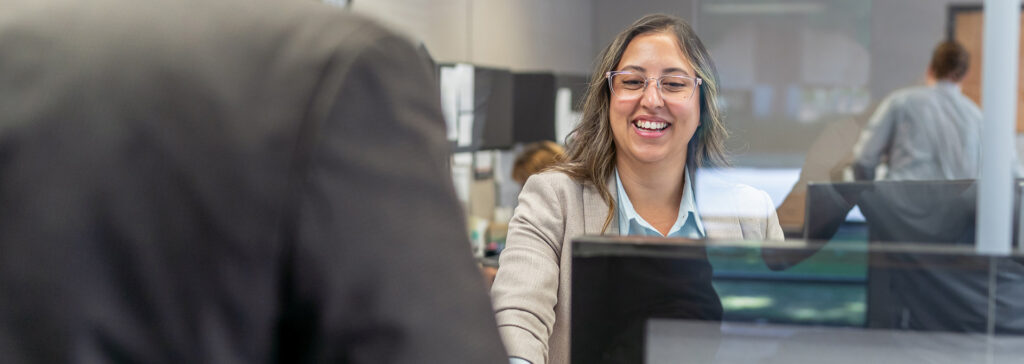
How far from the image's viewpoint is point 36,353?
1.81 feet

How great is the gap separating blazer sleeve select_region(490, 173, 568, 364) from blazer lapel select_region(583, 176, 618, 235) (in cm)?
4

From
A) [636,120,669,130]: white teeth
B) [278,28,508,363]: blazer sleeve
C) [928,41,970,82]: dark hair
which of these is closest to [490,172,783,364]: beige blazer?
[636,120,669,130]: white teeth

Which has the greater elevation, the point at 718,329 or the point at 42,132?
the point at 42,132

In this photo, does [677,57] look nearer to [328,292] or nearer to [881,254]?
[881,254]

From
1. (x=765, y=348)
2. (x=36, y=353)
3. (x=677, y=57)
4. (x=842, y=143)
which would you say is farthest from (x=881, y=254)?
(x=842, y=143)

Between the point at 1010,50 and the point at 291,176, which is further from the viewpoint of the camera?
the point at 1010,50

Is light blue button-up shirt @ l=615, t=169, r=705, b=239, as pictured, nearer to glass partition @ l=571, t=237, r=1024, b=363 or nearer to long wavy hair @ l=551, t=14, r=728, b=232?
long wavy hair @ l=551, t=14, r=728, b=232

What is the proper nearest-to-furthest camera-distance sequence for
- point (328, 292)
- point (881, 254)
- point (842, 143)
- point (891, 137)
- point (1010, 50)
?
point (328, 292)
point (881, 254)
point (1010, 50)
point (891, 137)
point (842, 143)

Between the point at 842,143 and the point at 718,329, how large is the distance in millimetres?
4408

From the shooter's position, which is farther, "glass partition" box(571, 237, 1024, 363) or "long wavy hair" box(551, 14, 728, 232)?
"long wavy hair" box(551, 14, 728, 232)

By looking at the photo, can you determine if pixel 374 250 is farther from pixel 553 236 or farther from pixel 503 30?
pixel 503 30

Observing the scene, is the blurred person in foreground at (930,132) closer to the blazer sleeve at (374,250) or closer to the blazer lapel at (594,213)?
the blazer lapel at (594,213)

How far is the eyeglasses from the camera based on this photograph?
1578 mm

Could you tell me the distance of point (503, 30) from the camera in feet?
20.4
